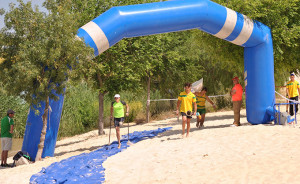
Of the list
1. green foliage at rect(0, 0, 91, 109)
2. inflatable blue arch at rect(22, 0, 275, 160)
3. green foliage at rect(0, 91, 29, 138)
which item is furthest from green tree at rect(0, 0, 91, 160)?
green foliage at rect(0, 91, 29, 138)

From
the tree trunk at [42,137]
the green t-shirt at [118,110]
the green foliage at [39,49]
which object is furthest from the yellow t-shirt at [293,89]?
the tree trunk at [42,137]

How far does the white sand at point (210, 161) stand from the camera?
250 inches

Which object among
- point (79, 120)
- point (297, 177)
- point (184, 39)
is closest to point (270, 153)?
point (297, 177)

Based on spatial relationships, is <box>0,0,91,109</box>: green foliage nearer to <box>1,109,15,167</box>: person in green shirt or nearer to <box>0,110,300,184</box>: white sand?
<box>1,109,15,167</box>: person in green shirt

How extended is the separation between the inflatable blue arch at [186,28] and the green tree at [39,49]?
23.4 inches

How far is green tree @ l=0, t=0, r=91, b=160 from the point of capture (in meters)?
8.52

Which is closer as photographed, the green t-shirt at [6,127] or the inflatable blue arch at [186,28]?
the inflatable blue arch at [186,28]

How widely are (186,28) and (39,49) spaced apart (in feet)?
15.2

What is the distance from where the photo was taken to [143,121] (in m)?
21.5

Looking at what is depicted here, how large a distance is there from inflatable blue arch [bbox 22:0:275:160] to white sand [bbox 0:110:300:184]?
1425 millimetres

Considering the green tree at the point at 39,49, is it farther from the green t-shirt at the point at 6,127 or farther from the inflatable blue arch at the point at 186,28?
the green t-shirt at the point at 6,127

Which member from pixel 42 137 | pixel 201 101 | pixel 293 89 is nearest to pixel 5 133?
pixel 42 137

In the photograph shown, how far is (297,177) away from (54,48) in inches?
246

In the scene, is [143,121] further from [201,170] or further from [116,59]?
[201,170]
